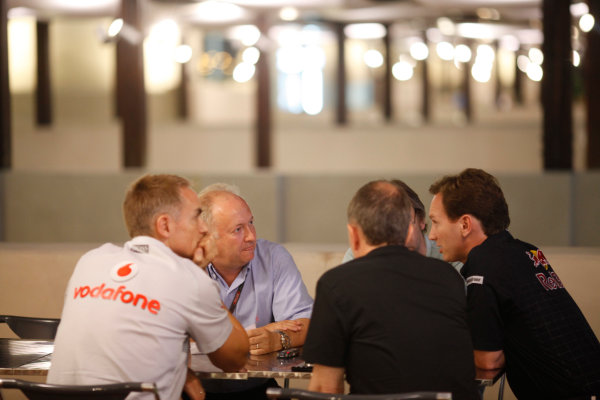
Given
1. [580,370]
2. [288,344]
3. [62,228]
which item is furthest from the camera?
[62,228]

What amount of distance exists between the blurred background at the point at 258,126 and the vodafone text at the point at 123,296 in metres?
3.54

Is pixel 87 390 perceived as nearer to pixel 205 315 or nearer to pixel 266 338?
pixel 205 315

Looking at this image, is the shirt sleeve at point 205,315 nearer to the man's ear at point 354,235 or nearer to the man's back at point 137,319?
the man's back at point 137,319

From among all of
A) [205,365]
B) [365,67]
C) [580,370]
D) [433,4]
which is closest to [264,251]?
[205,365]

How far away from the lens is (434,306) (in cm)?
199

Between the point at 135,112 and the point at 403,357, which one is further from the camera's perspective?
the point at 135,112

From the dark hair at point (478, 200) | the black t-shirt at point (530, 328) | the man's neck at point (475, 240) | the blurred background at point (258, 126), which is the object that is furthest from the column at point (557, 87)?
the black t-shirt at point (530, 328)

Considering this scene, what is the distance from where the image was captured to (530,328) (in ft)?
7.70

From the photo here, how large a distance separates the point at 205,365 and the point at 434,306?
0.79m

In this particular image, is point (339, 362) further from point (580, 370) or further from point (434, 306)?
point (580, 370)

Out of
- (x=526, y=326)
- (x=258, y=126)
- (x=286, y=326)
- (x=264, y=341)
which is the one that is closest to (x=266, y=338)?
(x=264, y=341)

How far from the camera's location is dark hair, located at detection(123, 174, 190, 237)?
2211 mm

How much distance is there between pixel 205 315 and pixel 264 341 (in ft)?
1.49

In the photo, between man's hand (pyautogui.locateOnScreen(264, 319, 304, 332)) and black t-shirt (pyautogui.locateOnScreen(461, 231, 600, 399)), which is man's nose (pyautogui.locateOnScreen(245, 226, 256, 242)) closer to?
man's hand (pyautogui.locateOnScreen(264, 319, 304, 332))
